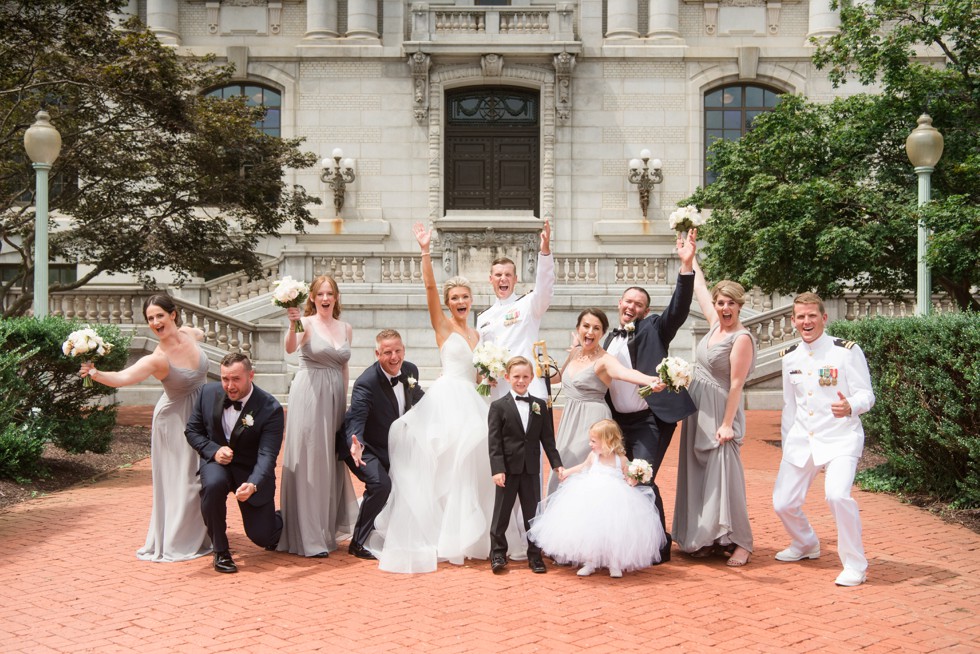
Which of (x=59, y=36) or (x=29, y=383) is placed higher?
(x=59, y=36)

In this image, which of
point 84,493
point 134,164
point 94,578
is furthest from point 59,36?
point 94,578

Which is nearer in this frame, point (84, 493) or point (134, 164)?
point (84, 493)

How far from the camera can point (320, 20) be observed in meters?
29.9

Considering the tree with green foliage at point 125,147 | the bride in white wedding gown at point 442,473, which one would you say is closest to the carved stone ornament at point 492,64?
the tree with green foliage at point 125,147

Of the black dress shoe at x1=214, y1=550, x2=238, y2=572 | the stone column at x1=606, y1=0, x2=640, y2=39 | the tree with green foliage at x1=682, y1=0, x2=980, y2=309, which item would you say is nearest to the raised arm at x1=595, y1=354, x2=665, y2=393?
the black dress shoe at x1=214, y1=550, x2=238, y2=572

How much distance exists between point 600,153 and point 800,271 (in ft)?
50.1

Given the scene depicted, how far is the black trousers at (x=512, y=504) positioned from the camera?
7.55m

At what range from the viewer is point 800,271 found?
1509 centimetres

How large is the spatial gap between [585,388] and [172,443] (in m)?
3.41

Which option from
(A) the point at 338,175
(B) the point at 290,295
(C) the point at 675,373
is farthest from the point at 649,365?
(A) the point at 338,175

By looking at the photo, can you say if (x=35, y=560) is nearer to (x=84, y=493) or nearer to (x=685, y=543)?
(x=84, y=493)

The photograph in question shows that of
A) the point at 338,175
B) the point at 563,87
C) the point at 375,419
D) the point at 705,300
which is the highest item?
the point at 563,87

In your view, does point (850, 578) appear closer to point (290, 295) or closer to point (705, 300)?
point (705, 300)

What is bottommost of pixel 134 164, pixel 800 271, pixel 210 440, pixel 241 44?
pixel 210 440
